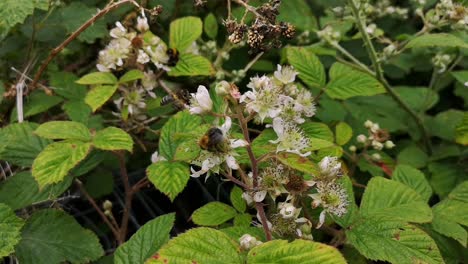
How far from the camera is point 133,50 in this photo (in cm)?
173

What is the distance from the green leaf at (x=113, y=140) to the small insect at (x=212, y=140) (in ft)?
1.22

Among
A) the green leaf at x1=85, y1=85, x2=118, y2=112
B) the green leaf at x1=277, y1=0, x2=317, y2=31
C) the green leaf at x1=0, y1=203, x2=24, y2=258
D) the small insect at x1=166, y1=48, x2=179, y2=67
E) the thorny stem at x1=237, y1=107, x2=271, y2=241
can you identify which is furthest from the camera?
the green leaf at x1=277, y1=0, x2=317, y2=31

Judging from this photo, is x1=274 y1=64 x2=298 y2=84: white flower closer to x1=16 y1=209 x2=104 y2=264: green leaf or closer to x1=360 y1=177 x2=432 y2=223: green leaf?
x1=360 y1=177 x2=432 y2=223: green leaf

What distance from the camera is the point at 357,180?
1853 millimetres

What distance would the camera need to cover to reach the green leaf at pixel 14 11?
162cm

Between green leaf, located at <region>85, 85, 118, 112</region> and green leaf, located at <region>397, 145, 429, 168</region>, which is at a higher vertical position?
green leaf, located at <region>85, 85, 118, 112</region>

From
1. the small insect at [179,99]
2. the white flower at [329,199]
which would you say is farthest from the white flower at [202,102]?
the white flower at [329,199]

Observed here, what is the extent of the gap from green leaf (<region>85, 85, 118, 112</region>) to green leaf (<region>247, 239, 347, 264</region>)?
2.45 ft

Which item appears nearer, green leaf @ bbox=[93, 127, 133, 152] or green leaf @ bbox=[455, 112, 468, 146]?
green leaf @ bbox=[93, 127, 133, 152]

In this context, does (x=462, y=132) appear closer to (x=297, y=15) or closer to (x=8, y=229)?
(x=297, y=15)

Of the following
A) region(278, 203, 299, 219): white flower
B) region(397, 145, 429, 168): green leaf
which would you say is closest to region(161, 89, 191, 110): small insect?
region(278, 203, 299, 219): white flower

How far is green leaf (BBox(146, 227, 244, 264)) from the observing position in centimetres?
103

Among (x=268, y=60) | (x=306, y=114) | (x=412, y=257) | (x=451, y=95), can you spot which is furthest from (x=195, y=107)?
(x=451, y=95)

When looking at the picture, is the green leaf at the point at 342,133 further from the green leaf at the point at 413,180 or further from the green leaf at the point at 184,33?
the green leaf at the point at 184,33
